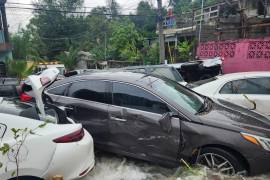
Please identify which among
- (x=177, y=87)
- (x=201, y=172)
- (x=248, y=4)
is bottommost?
(x=201, y=172)

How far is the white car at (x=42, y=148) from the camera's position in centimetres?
308

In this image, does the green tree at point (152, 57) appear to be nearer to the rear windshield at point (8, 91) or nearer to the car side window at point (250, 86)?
the rear windshield at point (8, 91)

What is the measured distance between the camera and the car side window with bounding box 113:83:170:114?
4.17 metres

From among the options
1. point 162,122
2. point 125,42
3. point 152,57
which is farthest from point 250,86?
point 125,42

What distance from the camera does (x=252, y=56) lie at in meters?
12.4

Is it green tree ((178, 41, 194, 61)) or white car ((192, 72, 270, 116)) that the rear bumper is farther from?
green tree ((178, 41, 194, 61))

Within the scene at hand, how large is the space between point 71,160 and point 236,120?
2.22 m

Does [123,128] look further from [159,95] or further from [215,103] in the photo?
[215,103]

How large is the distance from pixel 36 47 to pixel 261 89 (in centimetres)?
4011

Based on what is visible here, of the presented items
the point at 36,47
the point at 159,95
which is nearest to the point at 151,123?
the point at 159,95

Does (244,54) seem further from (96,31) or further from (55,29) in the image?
(96,31)

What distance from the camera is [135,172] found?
4297 mm

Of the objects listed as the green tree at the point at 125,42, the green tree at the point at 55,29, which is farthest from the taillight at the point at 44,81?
the green tree at the point at 55,29

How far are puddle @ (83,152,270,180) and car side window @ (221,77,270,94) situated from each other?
240 cm
